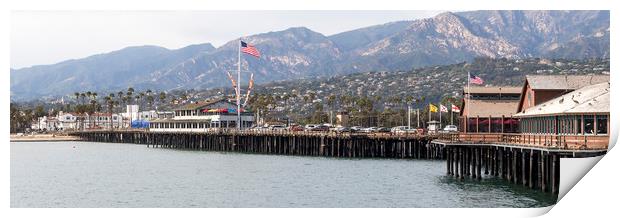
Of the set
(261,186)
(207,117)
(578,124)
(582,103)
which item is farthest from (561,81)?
(207,117)

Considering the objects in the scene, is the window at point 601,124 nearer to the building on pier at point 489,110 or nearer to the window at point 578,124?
the window at point 578,124

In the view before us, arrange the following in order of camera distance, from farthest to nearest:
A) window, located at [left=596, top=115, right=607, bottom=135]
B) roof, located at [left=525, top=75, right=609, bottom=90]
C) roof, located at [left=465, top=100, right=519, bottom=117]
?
1. roof, located at [left=465, top=100, right=519, bottom=117]
2. roof, located at [left=525, top=75, right=609, bottom=90]
3. window, located at [left=596, top=115, right=607, bottom=135]

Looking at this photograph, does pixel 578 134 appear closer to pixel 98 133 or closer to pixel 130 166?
pixel 130 166

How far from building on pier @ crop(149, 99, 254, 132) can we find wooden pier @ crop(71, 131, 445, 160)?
3.19 metres

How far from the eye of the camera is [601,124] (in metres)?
43.2

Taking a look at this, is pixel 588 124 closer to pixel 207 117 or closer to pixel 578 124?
pixel 578 124

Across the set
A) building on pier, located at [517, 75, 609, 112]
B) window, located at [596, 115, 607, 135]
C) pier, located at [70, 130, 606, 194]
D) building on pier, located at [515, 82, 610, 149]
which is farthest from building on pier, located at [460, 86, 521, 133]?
window, located at [596, 115, 607, 135]

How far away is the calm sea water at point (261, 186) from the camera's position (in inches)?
1841

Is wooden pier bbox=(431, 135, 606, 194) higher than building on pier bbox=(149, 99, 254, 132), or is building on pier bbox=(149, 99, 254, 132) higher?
building on pier bbox=(149, 99, 254, 132)

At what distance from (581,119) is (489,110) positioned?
101ft

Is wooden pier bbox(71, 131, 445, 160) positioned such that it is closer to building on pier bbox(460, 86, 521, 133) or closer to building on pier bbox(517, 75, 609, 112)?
building on pier bbox(460, 86, 521, 133)

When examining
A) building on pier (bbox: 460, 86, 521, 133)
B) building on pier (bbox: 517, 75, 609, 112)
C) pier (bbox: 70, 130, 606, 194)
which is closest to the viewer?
pier (bbox: 70, 130, 606, 194)

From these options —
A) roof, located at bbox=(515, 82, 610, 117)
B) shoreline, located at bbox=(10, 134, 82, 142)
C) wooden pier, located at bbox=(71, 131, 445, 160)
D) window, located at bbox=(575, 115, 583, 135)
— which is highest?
roof, located at bbox=(515, 82, 610, 117)

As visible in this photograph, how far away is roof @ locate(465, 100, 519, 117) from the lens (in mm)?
74000
